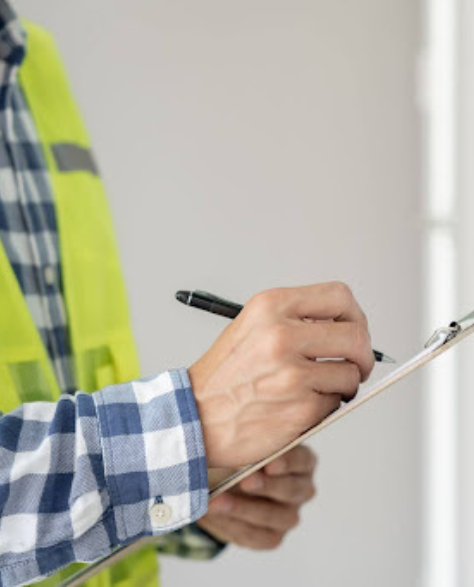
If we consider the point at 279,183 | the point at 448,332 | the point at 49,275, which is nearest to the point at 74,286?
the point at 49,275

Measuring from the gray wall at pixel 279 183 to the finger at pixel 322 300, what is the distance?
3.6 inches

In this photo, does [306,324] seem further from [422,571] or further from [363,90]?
[363,90]

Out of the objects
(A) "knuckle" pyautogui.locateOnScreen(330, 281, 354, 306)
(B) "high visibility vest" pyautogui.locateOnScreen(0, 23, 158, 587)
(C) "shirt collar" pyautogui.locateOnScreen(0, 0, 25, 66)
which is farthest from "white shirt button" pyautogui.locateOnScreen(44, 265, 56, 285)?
(A) "knuckle" pyautogui.locateOnScreen(330, 281, 354, 306)

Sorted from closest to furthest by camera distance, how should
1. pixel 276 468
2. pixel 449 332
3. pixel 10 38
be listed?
1. pixel 449 332
2. pixel 276 468
3. pixel 10 38

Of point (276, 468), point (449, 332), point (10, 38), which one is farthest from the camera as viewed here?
point (10, 38)

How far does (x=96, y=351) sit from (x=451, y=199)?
25cm

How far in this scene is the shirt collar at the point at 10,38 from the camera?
58 centimetres

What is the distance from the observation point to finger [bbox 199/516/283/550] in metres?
0.49

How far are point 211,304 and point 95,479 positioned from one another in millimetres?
92

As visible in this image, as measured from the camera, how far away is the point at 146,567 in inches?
21.0

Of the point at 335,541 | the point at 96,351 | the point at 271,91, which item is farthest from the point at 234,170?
the point at 335,541

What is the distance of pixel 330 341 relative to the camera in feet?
1.18

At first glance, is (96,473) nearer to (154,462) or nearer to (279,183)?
(154,462)

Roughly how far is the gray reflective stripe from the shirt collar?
0.21 ft
